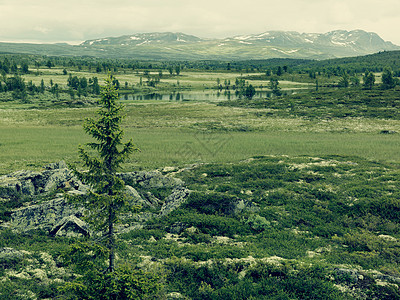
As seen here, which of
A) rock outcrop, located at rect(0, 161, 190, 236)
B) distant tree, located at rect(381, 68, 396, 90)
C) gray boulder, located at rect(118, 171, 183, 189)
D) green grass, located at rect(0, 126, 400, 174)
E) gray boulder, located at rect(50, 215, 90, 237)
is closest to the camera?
gray boulder, located at rect(50, 215, 90, 237)

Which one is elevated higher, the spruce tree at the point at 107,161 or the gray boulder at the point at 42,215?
the spruce tree at the point at 107,161

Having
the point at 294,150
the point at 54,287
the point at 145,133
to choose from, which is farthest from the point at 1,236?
the point at 145,133

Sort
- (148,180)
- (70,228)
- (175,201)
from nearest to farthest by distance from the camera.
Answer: (70,228) < (175,201) < (148,180)

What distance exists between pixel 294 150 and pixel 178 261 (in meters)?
39.7

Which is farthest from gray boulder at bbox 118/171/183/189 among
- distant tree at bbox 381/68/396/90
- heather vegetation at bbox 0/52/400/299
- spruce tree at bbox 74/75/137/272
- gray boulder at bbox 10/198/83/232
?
distant tree at bbox 381/68/396/90

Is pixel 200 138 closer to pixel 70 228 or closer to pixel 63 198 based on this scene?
pixel 63 198

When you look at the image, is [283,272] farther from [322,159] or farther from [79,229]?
[322,159]

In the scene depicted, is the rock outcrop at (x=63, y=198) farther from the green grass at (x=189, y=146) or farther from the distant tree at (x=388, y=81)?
the distant tree at (x=388, y=81)

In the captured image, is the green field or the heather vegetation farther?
the green field

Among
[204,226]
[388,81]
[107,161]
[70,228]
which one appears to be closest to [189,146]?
[204,226]

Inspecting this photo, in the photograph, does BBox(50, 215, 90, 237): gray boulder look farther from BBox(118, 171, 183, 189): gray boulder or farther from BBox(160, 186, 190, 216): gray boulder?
BBox(118, 171, 183, 189): gray boulder

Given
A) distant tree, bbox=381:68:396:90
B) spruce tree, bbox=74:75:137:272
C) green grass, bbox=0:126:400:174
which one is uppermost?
distant tree, bbox=381:68:396:90

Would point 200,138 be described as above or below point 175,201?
below

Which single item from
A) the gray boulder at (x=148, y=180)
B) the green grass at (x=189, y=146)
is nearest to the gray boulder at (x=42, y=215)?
the gray boulder at (x=148, y=180)
